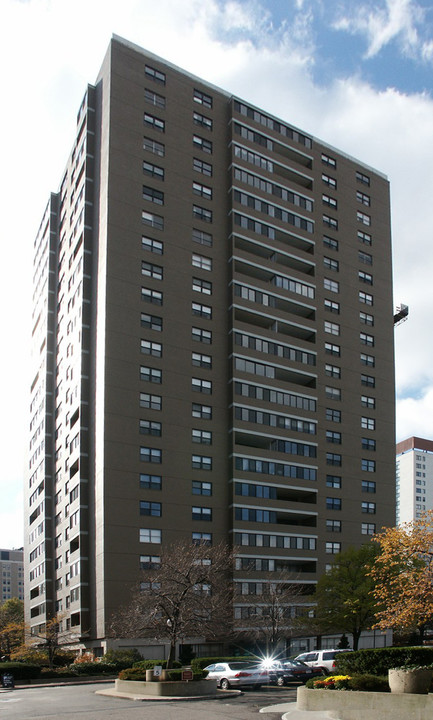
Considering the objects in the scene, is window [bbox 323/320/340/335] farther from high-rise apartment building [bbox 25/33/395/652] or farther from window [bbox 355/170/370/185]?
window [bbox 355/170/370/185]

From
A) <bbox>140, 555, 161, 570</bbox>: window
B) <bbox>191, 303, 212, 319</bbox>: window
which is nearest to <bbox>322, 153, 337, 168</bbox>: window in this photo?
<bbox>191, 303, 212, 319</bbox>: window

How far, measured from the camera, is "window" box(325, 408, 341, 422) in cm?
7959

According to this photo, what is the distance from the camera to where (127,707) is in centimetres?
2975

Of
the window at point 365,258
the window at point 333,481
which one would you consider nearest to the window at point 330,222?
the window at point 365,258

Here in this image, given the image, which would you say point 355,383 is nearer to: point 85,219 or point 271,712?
point 85,219

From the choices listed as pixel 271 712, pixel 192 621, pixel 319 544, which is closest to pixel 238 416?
pixel 319 544

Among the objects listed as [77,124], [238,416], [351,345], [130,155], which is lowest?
[238,416]

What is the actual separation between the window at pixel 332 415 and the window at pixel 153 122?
1340 inches

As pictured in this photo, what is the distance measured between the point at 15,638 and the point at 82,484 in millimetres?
20710

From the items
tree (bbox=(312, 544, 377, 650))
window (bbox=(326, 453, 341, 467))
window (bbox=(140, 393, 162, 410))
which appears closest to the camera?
tree (bbox=(312, 544, 377, 650))

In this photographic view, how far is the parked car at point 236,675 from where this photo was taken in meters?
39.7

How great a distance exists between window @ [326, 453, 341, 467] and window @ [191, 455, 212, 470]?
50.0 ft

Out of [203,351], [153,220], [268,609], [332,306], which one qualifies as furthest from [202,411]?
[332,306]

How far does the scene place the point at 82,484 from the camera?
6794 cm
